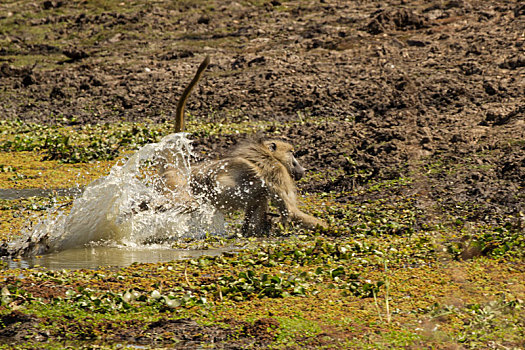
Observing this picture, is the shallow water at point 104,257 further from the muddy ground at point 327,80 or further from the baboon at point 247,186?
the muddy ground at point 327,80

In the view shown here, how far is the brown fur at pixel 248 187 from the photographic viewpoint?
25.6ft


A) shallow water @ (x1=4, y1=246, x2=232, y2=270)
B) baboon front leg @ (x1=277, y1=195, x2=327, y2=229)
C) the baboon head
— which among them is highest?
the baboon head

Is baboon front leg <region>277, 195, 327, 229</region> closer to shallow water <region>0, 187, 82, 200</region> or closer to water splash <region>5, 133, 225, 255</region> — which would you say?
water splash <region>5, 133, 225, 255</region>

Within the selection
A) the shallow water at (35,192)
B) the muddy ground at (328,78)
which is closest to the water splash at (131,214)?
the shallow water at (35,192)

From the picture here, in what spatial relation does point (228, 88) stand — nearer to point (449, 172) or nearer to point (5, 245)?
point (449, 172)

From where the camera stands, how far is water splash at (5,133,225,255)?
7.60 m

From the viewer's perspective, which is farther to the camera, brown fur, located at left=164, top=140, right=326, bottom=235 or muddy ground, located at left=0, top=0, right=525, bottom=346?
muddy ground, located at left=0, top=0, right=525, bottom=346

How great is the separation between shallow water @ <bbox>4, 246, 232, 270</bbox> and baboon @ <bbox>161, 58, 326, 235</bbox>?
799 mm

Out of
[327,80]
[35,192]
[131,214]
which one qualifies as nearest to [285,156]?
[131,214]

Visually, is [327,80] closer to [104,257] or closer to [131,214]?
[131,214]

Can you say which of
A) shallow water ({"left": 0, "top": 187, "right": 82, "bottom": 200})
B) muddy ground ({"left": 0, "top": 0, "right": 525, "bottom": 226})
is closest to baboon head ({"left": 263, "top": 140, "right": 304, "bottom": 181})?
muddy ground ({"left": 0, "top": 0, "right": 525, "bottom": 226})

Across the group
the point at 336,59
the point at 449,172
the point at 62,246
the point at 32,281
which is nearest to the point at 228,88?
the point at 336,59

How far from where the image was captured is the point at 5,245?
271 inches

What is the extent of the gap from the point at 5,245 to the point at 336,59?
9.54m
